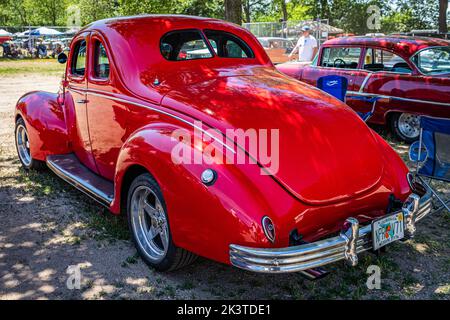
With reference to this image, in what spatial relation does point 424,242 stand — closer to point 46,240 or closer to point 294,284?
point 294,284

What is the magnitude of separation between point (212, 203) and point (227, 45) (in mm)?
2514

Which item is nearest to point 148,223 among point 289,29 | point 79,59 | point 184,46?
point 184,46

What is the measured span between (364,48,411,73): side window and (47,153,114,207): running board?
544cm

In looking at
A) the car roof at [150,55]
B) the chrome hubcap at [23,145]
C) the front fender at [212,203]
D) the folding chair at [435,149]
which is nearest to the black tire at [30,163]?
the chrome hubcap at [23,145]

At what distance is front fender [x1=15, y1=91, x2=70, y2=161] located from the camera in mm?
5527

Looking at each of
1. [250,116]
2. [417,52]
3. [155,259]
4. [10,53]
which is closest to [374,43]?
[417,52]

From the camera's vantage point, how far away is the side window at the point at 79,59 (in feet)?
17.2

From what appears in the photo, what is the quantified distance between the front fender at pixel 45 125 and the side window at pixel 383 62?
533cm

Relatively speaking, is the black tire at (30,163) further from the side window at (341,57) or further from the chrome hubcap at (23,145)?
the side window at (341,57)

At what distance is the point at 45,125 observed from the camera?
18.4 ft

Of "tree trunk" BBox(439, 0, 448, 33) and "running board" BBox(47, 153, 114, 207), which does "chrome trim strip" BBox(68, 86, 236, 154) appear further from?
"tree trunk" BBox(439, 0, 448, 33)

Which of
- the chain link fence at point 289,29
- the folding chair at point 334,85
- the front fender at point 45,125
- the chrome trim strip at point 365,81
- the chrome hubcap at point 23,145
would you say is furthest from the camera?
the chain link fence at point 289,29

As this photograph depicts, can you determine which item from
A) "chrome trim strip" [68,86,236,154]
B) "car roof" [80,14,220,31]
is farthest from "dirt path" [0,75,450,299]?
"car roof" [80,14,220,31]

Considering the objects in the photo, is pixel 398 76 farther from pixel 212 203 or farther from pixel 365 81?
pixel 212 203
